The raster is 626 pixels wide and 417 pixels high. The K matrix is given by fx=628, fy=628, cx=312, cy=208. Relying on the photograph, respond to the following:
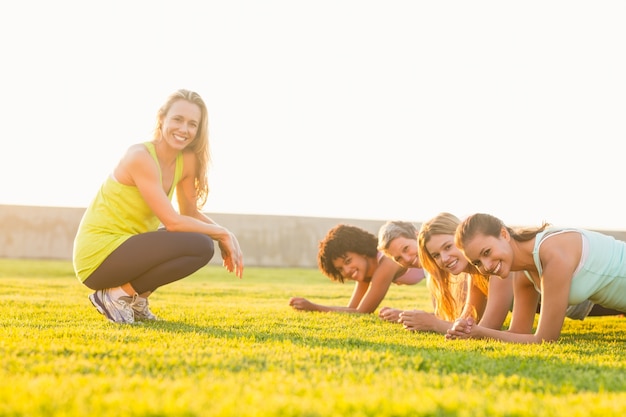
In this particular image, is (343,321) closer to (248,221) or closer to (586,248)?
(586,248)

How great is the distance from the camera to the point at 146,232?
153 inches

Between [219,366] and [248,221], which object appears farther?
[248,221]

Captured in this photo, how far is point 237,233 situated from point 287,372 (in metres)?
15.3

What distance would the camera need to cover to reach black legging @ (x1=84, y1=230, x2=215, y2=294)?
3.77 meters

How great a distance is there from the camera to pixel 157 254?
3789mm

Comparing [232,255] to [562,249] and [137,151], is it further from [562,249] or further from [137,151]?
[562,249]

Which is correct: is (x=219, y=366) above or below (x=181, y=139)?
below

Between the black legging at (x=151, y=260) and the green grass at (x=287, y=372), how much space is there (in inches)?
11.6

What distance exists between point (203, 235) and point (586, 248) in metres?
2.23

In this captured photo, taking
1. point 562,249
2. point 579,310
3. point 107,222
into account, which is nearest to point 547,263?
point 562,249

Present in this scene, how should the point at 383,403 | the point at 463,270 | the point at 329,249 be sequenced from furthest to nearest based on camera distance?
the point at 329,249 < the point at 463,270 < the point at 383,403

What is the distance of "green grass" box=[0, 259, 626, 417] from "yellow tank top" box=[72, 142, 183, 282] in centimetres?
39

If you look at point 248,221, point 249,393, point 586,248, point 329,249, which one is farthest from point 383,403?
point 248,221

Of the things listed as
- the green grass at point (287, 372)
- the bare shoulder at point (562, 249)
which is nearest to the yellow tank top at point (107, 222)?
the green grass at point (287, 372)
